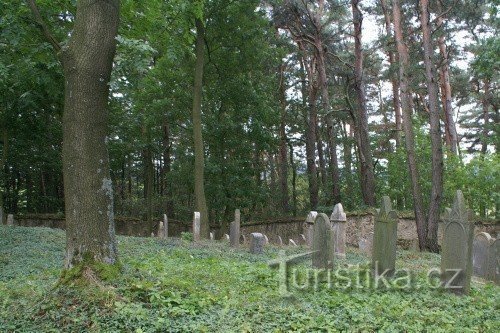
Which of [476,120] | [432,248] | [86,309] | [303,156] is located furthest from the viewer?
[476,120]

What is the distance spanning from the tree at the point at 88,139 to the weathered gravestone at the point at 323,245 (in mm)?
3646

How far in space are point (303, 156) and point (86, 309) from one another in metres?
29.4

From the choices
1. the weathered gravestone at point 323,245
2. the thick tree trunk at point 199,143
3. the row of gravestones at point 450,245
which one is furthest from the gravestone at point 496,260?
the thick tree trunk at point 199,143

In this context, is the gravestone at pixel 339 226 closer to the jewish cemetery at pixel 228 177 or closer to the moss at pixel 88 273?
the jewish cemetery at pixel 228 177

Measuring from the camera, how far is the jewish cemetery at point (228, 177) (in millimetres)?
5516

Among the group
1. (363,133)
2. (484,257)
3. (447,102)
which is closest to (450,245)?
(484,257)

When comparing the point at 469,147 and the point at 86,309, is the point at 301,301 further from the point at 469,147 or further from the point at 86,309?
the point at 469,147

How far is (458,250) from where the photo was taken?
7.36 metres

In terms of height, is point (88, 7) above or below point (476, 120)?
below

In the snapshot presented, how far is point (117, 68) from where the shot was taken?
313 inches

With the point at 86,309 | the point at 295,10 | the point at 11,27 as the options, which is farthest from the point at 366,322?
the point at 295,10

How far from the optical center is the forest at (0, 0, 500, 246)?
41.5ft

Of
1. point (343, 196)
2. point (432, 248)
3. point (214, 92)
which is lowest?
point (432, 248)

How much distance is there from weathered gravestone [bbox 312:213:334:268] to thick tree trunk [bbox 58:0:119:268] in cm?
365
